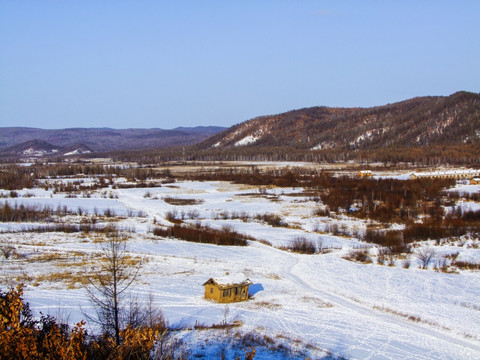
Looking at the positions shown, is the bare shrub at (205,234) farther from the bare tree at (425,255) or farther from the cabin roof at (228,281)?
the cabin roof at (228,281)

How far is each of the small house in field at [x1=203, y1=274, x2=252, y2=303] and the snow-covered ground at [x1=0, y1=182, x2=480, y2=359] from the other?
0.51 meters

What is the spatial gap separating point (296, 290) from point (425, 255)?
11.1m

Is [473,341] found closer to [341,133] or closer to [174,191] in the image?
[174,191]

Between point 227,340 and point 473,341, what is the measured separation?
965 centimetres

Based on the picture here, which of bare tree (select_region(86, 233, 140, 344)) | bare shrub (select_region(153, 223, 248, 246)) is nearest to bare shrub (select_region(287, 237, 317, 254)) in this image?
bare shrub (select_region(153, 223, 248, 246))

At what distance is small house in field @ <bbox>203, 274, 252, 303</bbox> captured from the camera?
2172 centimetres

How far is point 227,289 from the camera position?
21797 mm

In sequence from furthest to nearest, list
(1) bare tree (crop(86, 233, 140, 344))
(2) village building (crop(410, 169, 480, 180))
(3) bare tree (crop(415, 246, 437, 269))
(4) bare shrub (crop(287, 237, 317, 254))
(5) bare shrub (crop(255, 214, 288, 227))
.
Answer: (2) village building (crop(410, 169, 480, 180)) → (5) bare shrub (crop(255, 214, 288, 227)) → (4) bare shrub (crop(287, 237, 317, 254)) → (3) bare tree (crop(415, 246, 437, 269)) → (1) bare tree (crop(86, 233, 140, 344))

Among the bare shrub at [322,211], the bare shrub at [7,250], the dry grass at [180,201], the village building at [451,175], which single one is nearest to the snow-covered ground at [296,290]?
the bare shrub at [7,250]

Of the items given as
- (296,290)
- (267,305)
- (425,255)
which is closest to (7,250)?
(267,305)

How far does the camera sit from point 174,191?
7244 cm

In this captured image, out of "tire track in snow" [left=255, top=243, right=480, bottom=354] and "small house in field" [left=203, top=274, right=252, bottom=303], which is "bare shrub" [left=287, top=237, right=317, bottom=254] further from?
"small house in field" [left=203, top=274, right=252, bottom=303]

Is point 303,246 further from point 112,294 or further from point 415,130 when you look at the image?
point 415,130

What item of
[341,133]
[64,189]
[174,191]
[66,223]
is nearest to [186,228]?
[66,223]
